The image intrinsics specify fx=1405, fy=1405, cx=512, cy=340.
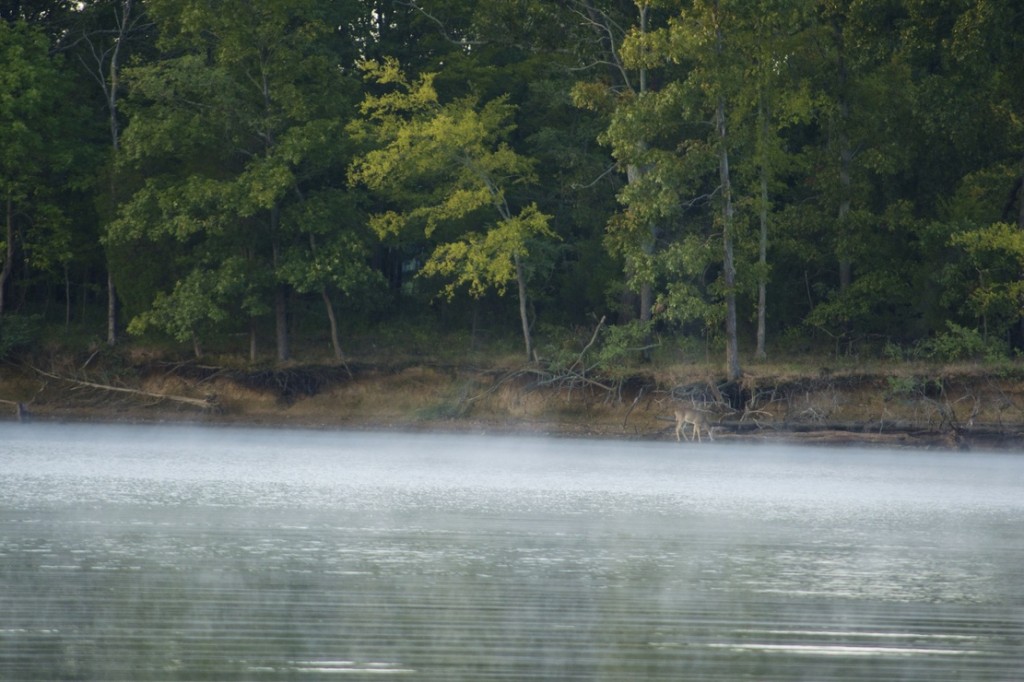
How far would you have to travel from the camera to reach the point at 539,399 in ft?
139

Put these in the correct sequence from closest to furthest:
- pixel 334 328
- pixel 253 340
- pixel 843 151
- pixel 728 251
Result: pixel 728 251 → pixel 843 151 → pixel 334 328 → pixel 253 340

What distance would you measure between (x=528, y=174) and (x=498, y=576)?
32.6 m

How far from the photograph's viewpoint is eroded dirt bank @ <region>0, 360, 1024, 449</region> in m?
38.2

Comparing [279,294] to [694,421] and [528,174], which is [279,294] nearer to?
[528,174]

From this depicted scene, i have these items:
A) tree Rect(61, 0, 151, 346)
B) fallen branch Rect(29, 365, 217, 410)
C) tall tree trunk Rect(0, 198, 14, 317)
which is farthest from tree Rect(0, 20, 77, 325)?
fallen branch Rect(29, 365, 217, 410)

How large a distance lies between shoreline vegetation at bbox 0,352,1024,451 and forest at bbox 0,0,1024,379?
1.17 m

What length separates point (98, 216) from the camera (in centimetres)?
4912

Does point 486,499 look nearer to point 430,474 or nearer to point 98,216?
point 430,474

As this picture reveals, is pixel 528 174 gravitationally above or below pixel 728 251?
above

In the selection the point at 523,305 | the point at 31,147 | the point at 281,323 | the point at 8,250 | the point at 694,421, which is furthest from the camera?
the point at 8,250

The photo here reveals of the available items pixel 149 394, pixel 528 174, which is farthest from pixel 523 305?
pixel 149 394

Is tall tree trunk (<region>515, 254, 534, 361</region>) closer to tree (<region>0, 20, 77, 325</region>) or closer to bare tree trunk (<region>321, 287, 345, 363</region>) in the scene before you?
bare tree trunk (<region>321, 287, 345, 363</region>)

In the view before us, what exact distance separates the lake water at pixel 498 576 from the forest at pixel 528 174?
51.2 feet

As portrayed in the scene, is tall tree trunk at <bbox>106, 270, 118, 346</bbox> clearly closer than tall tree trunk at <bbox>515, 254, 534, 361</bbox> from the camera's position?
No
